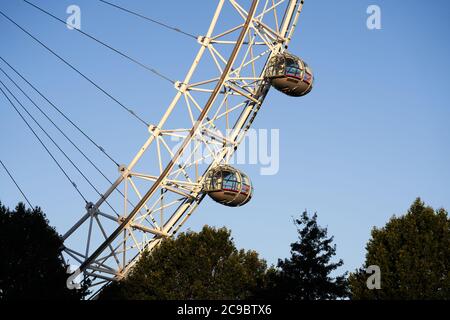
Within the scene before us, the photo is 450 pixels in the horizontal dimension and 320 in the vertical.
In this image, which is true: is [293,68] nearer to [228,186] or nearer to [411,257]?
[228,186]

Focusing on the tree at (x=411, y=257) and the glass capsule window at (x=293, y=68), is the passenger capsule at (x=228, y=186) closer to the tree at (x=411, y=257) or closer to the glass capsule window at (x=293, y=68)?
the glass capsule window at (x=293, y=68)

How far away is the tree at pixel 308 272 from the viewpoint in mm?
59406

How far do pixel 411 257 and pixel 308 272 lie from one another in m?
6.81

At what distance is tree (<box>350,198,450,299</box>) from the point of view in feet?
187

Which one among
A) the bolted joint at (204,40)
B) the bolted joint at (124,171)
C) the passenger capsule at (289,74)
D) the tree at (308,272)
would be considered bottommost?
the tree at (308,272)

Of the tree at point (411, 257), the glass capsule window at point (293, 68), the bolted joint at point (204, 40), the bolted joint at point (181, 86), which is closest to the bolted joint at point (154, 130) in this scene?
the bolted joint at point (181, 86)

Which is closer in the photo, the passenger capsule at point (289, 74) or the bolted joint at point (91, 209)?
the passenger capsule at point (289, 74)

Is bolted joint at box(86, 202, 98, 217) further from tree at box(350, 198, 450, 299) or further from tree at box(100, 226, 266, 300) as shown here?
tree at box(350, 198, 450, 299)

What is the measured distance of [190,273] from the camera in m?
66.4

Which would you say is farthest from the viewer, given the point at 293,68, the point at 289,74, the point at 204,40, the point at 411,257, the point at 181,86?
the point at 181,86

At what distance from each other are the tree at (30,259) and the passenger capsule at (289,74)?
61.7 ft

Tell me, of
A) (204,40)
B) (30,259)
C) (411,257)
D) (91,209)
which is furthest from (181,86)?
(411,257)

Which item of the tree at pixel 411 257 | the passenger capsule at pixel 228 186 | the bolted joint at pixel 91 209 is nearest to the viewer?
the tree at pixel 411 257

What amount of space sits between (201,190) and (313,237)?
8371 mm
